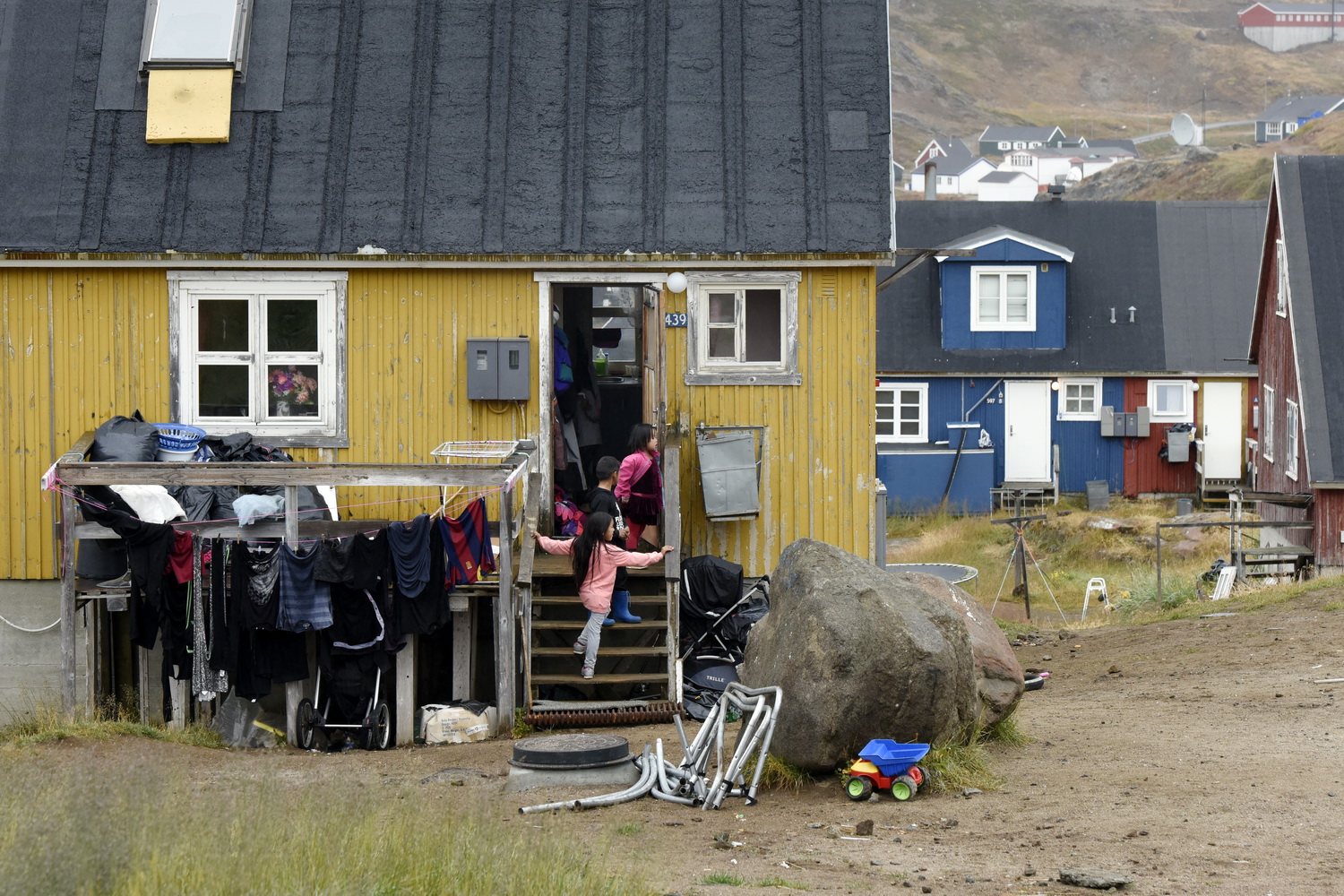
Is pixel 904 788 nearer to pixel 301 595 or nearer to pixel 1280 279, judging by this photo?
pixel 301 595

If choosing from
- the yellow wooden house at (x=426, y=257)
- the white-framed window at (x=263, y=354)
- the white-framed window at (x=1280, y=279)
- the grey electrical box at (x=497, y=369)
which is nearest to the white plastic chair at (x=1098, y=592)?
the white-framed window at (x=1280, y=279)

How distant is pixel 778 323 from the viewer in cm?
1540

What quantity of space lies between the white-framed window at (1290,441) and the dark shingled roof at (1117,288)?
7.00 meters

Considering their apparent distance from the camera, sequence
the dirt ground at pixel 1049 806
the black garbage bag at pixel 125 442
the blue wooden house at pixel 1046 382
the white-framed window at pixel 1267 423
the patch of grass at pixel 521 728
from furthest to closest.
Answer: the blue wooden house at pixel 1046 382 < the white-framed window at pixel 1267 423 < the black garbage bag at pixel 125 442 < the patch of grass at pixel 521 728 < the dirt ground at pixel 1049 806

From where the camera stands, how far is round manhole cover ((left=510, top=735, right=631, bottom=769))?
10.8 meters

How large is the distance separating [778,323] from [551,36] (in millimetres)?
3907

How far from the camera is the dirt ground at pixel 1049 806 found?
27.0 ft

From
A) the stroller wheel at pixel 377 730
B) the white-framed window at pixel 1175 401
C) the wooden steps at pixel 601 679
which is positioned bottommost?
the stroller wheel at pixel 377 730

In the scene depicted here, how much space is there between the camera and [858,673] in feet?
34.4

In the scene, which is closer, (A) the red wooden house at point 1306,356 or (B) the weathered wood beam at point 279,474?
(B) the weathered wood beam at point 279,474

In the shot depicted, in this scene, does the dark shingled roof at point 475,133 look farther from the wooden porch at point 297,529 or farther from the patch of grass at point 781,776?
the patch of grass at point 781,776

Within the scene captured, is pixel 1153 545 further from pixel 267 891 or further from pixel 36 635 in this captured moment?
pixel 267 891

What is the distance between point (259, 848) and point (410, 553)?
Result: 6038mm

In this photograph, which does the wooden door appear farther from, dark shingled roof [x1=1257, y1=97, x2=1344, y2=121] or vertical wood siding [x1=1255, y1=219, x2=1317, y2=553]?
dark shingled roof [x1=1257, y1=97, x2=1344, y2=121]
